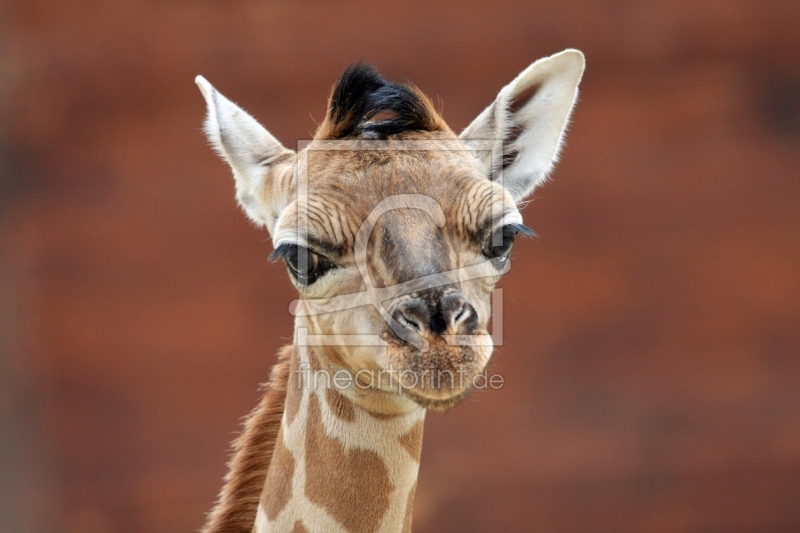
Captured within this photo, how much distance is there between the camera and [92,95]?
33.4 feet

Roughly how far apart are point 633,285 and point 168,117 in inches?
230

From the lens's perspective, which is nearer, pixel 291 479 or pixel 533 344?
pixel 291 479

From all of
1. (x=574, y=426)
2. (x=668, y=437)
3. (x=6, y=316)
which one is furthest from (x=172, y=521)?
(x=668, y=437)

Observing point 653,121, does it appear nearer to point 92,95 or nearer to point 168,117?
point 168,117

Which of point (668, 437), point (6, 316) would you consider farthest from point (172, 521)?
point (668, 437)

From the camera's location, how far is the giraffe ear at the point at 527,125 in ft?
14.0

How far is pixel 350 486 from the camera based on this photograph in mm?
3678

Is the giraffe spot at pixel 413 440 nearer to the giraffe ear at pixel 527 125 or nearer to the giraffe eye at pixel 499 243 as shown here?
the giraffe eye at pixel 499 243

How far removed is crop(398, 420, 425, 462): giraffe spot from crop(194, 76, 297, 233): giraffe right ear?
1229 mm

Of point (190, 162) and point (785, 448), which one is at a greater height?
point (190, 162)

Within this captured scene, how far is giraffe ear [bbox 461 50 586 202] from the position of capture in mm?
4258

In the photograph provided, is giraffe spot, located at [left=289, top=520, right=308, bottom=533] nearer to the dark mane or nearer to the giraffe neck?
the giraffe neck

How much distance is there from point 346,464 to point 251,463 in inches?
30.4

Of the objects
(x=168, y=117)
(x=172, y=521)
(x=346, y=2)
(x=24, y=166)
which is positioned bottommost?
(x=172, y=521)
